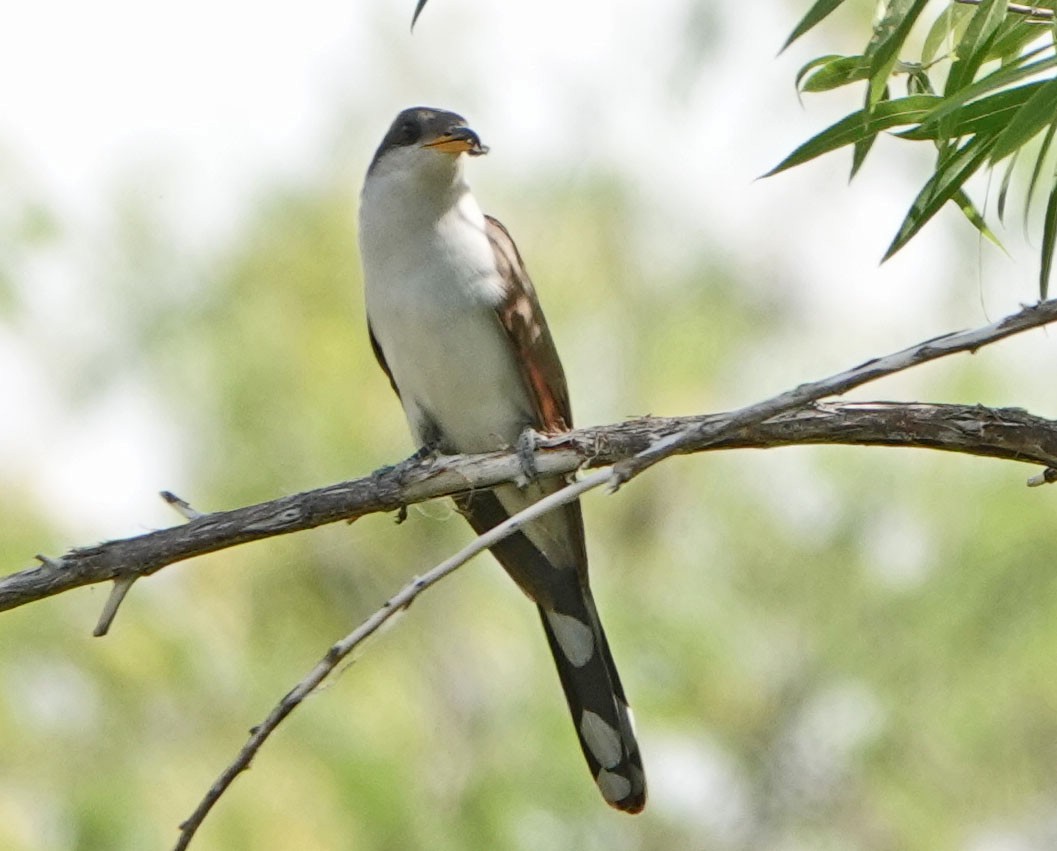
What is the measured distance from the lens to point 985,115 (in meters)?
2.49

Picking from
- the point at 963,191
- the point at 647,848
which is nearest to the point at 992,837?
the point at 647,848

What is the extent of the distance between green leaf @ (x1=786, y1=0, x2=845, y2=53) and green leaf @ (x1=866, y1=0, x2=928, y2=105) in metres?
0.09

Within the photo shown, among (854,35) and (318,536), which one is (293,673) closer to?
(318,536)

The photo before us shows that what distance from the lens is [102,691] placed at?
681cm

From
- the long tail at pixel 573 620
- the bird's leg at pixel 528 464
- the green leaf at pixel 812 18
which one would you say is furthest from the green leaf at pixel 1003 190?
the long tail at pixel 573 620

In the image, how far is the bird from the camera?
14.2 ft

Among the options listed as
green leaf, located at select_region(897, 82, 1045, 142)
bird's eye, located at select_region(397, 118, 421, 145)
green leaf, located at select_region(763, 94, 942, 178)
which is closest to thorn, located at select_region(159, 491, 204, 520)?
green leaf, located at select_region(763, 94, 942, 178)

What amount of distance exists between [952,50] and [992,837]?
684 cm

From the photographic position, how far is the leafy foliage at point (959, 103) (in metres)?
2.31

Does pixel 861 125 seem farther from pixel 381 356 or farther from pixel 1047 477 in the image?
pixel 381 356

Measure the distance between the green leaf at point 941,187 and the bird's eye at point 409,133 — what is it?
2394mm

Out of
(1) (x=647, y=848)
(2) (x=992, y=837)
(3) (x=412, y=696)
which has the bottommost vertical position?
(2) (x=992, y=837)

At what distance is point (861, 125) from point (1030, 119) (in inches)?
11.9

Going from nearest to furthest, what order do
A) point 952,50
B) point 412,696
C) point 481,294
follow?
point 952,50 < point 481,294 < point 412,696
